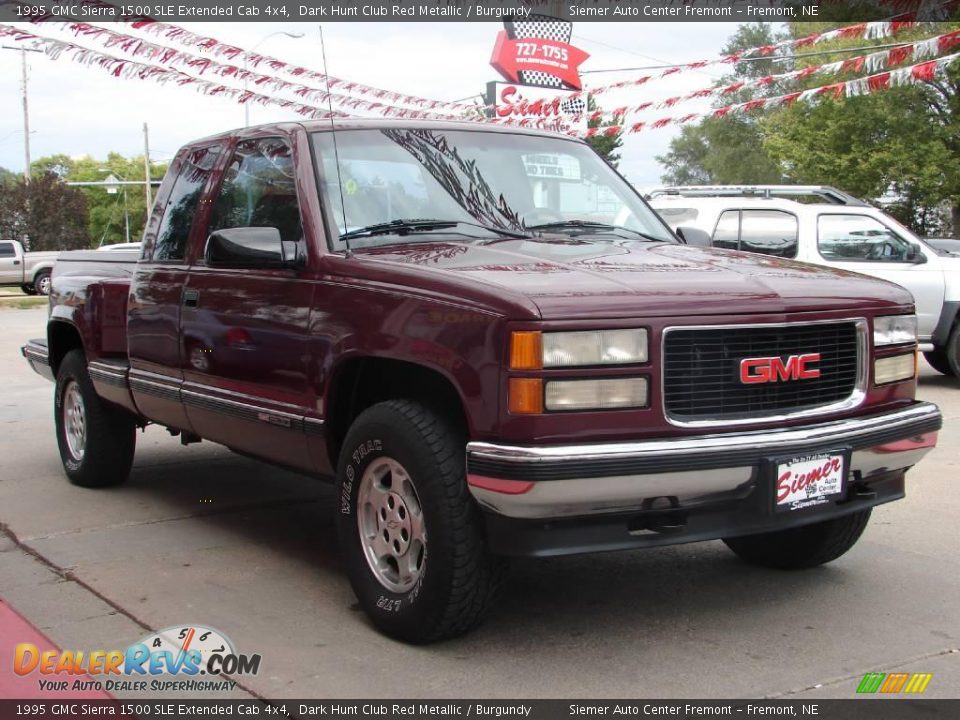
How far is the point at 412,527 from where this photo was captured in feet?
13.1

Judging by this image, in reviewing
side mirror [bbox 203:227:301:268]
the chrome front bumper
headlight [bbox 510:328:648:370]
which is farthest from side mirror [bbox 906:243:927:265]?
headlight [bbox 510:328:648:370]

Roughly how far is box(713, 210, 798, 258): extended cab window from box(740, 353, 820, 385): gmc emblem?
7.55 metres

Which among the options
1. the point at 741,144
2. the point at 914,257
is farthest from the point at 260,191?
the point at 741,144

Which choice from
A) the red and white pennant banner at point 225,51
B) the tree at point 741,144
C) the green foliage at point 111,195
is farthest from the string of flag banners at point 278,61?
the green foliage at point 111,195

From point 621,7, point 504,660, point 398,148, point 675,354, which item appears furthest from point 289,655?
point 621,7

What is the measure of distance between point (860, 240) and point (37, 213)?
44.3m

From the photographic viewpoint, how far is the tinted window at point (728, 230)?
11.4 m

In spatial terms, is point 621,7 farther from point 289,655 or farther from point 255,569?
point 289,655

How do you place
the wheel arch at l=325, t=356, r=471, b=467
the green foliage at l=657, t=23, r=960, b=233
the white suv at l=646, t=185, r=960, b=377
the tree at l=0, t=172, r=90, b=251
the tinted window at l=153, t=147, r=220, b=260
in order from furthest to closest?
the tree at l=0, t=172, r=90, b=251 → the green foliage at l=657, t=23, r=960, b=233 → the white suv at l=646, t=185, r=960, b=377 → the tinted window at l=153, t=147, r=220, b=260 → the wheel arch at l=325, t=356, r=471, b=467

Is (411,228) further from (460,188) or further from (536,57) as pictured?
(536,57)

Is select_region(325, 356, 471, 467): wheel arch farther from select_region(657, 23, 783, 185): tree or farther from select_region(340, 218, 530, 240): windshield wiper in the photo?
select_region(657, 23, 783, 185): tree

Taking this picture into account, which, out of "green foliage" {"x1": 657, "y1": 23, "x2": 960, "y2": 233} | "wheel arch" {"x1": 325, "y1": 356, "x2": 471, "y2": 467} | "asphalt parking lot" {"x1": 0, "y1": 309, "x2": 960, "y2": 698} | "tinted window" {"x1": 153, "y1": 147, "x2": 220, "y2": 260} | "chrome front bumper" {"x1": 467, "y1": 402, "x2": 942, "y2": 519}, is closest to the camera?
"chrome front bumper" {"x1": 467, "y1": 402, "x2": 942, "y2": 519}

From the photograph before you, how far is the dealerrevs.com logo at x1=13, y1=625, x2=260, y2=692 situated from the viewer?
3.70 m

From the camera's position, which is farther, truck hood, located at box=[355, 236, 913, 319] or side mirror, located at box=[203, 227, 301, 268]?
side mirror, located at box=[203, 227, 301, 268]
